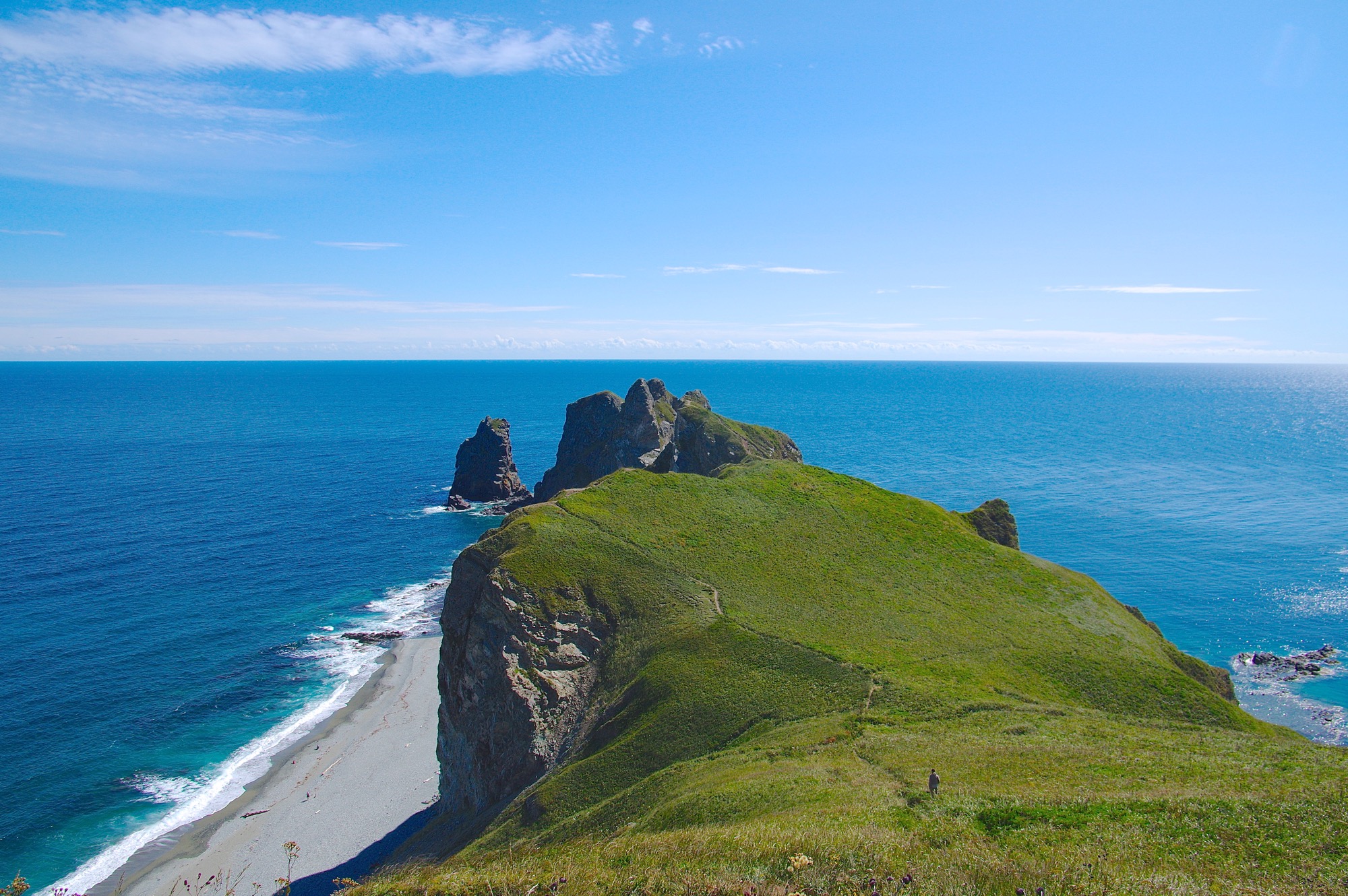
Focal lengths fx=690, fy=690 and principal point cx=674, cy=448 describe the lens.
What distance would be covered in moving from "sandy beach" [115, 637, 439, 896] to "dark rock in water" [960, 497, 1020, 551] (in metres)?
50.2

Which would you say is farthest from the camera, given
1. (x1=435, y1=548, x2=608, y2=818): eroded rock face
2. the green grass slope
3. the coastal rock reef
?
the coastal rock reef

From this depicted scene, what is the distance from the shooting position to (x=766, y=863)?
701 inches

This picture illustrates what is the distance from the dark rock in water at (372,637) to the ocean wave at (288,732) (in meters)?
0.44

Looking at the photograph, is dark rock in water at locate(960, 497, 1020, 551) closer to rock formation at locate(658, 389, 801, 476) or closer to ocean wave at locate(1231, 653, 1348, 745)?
rock formation at locate(658, 389, 801, 476)

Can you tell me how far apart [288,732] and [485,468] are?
75.3 m

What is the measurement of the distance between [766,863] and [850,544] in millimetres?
38326

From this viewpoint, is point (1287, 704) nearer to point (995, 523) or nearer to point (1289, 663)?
point (1289, 663)

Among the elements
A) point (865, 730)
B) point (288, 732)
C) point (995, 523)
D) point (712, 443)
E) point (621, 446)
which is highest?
point (712, 443)

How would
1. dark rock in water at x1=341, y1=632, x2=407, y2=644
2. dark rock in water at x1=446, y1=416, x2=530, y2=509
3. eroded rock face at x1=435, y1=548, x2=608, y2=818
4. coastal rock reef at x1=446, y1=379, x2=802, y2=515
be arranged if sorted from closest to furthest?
1. eroded rock face at x1=435, y1=548, x2=608, y2=818
2. dark rock in water at x1=341, y1=632, x2=407, y2=644
3. coastal rock reef at x1=446, y1=379, x2=802, y2=515
4. dark rock in water at x1=446, y1=416, x2=530, y2=509

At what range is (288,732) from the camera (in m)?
59.4

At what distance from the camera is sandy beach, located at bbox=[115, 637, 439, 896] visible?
4412cm

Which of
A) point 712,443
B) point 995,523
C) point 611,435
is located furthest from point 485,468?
point 995,523

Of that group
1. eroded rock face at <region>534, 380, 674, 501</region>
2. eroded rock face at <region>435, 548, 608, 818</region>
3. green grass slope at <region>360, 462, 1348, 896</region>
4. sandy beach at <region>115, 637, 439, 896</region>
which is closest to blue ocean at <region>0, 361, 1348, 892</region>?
sandy beach at <region>115, 637, 439, 896</region>

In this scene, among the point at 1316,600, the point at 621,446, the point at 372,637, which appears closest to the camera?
the point at 372,637
